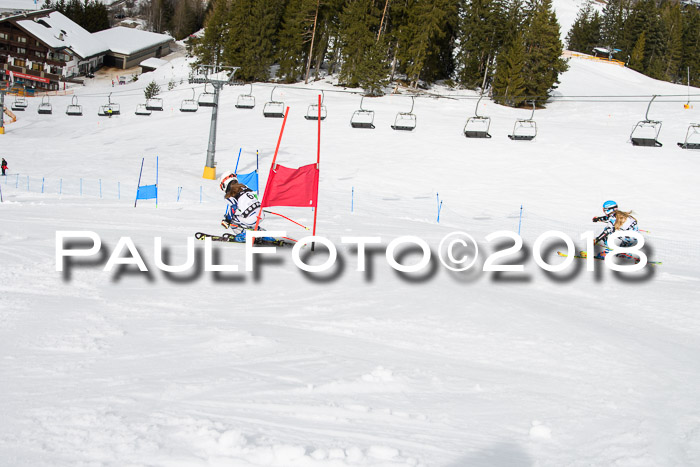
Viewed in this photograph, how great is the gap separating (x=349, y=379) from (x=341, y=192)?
19.8 m

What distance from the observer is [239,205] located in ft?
31.0

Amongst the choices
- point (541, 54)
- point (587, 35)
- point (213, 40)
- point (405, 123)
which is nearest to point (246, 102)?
point (405, 123)

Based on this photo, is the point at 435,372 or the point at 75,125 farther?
the point at 75,125

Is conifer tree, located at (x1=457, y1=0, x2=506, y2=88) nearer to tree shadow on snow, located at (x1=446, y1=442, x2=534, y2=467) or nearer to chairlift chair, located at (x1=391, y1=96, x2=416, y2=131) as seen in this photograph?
chairlift chair, located at (x1=391, y1=96, x2=416, y2=131)

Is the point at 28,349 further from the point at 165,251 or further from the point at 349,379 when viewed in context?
the point at 165,251

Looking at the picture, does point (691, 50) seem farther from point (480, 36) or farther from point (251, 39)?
point (251, 39)

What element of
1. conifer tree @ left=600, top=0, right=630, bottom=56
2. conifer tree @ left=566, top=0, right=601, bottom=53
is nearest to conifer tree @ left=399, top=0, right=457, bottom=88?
conifer tree @ left=600, top=0, right=630, bottom=56

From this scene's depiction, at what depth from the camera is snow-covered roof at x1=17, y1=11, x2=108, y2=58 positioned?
240 ft

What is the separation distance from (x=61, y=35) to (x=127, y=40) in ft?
37.0

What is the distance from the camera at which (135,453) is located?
2697 mm

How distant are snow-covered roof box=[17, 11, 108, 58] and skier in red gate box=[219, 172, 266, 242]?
76530 millimetres

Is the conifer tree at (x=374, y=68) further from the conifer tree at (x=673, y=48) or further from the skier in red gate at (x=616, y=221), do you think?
the conifer tree at (x=673, y=48)

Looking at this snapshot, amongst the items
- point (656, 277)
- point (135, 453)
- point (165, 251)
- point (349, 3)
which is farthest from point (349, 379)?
point (349, 3)

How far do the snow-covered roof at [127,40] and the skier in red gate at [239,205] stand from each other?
83.4m
